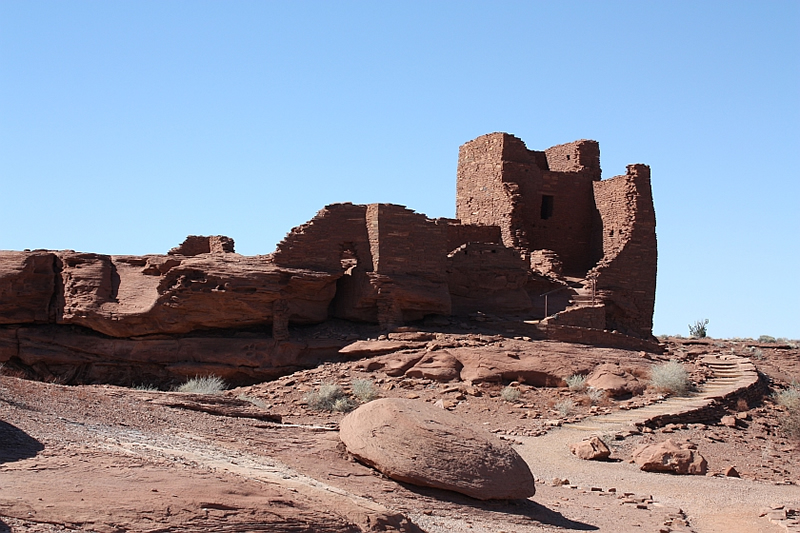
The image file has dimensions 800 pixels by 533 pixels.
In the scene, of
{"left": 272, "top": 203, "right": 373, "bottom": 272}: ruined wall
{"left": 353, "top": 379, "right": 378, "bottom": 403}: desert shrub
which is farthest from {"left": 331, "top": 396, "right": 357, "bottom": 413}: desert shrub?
{"left": 272, "top": 203, "right": 373, "bottom": 272}: ruined wall

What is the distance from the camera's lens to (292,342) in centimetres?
2356

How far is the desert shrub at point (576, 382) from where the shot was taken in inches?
829

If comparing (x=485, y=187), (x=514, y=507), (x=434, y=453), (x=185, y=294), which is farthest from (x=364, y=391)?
(x=485, y=187)

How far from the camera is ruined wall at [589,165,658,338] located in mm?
27984

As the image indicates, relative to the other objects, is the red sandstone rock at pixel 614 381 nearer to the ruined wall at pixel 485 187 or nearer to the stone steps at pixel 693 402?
the stone steps at pixel 693 402

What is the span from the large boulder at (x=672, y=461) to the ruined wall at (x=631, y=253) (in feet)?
39.8

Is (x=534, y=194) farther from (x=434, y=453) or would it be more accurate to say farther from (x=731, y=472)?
(x=434, y=453)

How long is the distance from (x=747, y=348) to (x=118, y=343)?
20753mm

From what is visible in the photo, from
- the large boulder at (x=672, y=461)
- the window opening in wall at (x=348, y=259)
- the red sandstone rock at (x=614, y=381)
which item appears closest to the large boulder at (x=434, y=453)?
the large boulder at (x=672, y=461)

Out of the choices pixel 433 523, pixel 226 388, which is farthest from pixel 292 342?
pixel 433 523

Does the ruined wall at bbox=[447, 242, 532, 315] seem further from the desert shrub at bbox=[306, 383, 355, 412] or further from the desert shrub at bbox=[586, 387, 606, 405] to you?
the desert shrub at bbox=[306, 383, 355, 412]

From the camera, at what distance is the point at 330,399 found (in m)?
20.6

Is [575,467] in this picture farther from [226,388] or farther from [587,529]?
[226,388]

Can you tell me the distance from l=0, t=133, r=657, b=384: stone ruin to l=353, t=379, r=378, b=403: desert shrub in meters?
2.66
